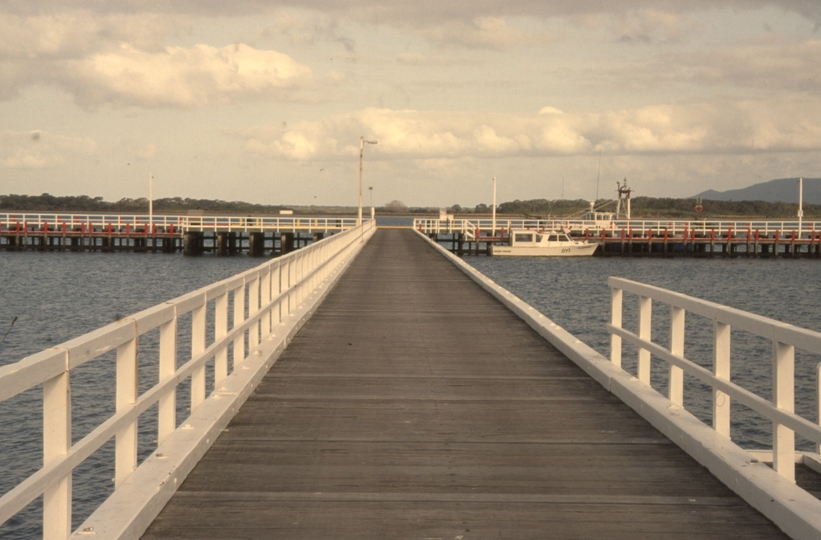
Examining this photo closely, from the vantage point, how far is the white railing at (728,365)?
507cm

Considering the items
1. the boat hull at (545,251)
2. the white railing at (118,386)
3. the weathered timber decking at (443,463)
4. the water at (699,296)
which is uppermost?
the white railing at (118,386)

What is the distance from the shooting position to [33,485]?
12.1ft

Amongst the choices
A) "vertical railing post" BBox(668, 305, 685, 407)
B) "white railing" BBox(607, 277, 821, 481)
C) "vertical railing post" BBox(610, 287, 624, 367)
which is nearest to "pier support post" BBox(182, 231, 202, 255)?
"vertical railing post" BBox(610, 287, 624, 367)

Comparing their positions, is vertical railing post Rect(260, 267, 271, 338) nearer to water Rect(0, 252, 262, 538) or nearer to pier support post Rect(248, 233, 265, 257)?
water Rect(0, 252, 262, 538)

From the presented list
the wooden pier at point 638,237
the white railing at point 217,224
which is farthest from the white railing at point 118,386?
the wooden pier at point 638,237

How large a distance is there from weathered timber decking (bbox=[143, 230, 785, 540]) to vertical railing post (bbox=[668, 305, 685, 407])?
35 cm

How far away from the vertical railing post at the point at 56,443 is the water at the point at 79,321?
15.5 ft

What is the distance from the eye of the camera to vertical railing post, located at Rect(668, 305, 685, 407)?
731cm

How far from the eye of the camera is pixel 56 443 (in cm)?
398

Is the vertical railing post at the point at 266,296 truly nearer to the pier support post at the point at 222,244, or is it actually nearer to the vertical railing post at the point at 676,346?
the vertical railing post at the point at 676,346

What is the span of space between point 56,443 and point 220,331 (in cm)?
423

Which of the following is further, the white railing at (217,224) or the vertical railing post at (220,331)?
the white railing at (217,224)

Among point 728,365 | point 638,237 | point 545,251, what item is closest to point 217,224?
point 545,251

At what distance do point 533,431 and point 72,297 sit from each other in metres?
41.0
